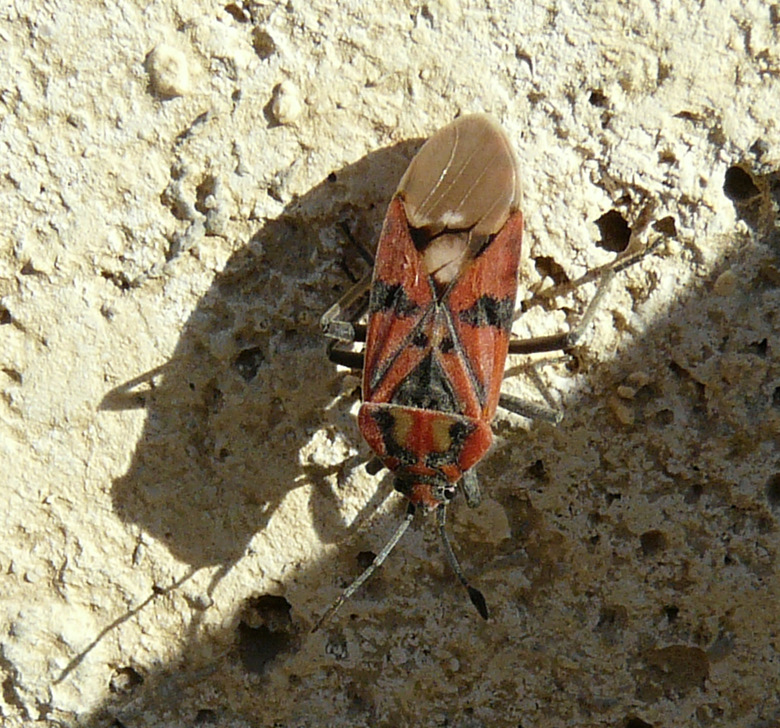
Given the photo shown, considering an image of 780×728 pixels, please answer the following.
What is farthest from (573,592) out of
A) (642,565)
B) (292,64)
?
(292,64)

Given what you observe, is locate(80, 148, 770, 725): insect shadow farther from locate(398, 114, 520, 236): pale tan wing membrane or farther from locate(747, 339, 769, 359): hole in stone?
locate(398, 114, 520, 236): pale tan wing membrane

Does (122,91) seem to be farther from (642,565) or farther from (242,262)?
(642,565)

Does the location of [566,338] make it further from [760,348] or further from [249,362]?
[249,362]

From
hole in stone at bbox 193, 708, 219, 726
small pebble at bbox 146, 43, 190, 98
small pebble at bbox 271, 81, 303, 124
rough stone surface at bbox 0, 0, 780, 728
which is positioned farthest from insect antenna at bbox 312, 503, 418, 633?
small pebble at bbox 146, 43, 190, 98

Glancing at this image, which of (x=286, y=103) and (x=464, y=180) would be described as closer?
(x=464, y=180)

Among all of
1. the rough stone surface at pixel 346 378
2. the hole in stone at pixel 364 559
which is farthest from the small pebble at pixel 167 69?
the hole in stone at pixel 364 559

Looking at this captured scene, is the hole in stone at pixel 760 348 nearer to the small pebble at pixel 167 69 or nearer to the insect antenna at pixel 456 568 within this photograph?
the insect antenna at pixel 456 568

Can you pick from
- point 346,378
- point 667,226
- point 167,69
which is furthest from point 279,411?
point 667,226
